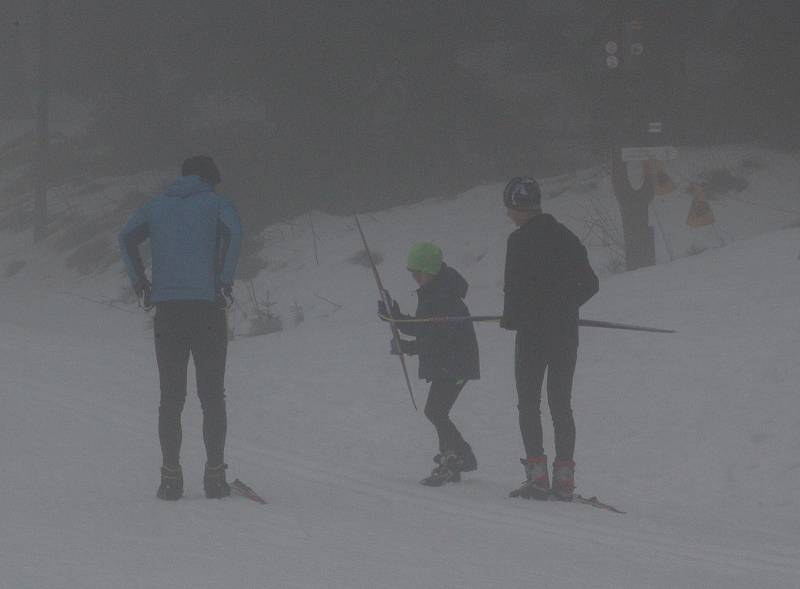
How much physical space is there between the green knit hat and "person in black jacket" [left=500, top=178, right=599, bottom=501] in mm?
536

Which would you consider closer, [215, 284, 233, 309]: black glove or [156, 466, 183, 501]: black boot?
[215, 284, 233, 309]: black glove

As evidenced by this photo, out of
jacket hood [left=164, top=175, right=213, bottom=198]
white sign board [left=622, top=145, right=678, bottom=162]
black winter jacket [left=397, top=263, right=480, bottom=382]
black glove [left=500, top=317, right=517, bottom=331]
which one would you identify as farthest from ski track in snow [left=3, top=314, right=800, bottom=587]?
white sign board [left=622, top=145, right=678, bottom=162]

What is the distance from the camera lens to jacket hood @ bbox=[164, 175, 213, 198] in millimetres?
6535

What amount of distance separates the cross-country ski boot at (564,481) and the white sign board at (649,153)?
7.33 metres

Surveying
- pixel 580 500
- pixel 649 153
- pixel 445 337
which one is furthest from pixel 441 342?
pixel 649 153

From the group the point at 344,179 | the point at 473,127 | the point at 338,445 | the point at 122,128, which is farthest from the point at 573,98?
the point at 338,445

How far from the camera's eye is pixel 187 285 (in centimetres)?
646

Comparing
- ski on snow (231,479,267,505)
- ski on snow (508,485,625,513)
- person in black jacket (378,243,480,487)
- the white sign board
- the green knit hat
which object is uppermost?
the white sign board

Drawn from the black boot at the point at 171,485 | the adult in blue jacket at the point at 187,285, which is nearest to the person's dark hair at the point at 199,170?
the adult in blue jacket at the point at 187,285

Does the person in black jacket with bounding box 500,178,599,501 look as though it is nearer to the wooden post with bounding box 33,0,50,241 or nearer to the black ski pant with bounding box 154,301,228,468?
the black ski pant with bounding box 154,301,228,468

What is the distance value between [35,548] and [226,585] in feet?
3.25

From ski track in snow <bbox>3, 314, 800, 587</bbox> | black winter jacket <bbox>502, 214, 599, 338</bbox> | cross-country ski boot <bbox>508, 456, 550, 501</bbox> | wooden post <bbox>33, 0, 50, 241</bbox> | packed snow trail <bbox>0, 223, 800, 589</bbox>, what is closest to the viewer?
packed snow trail <bbox>0, 223, 800, 589</bbox>

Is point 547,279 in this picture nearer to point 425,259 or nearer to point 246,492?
point 425,259

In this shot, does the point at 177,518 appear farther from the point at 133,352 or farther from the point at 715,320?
the point at 133,352
